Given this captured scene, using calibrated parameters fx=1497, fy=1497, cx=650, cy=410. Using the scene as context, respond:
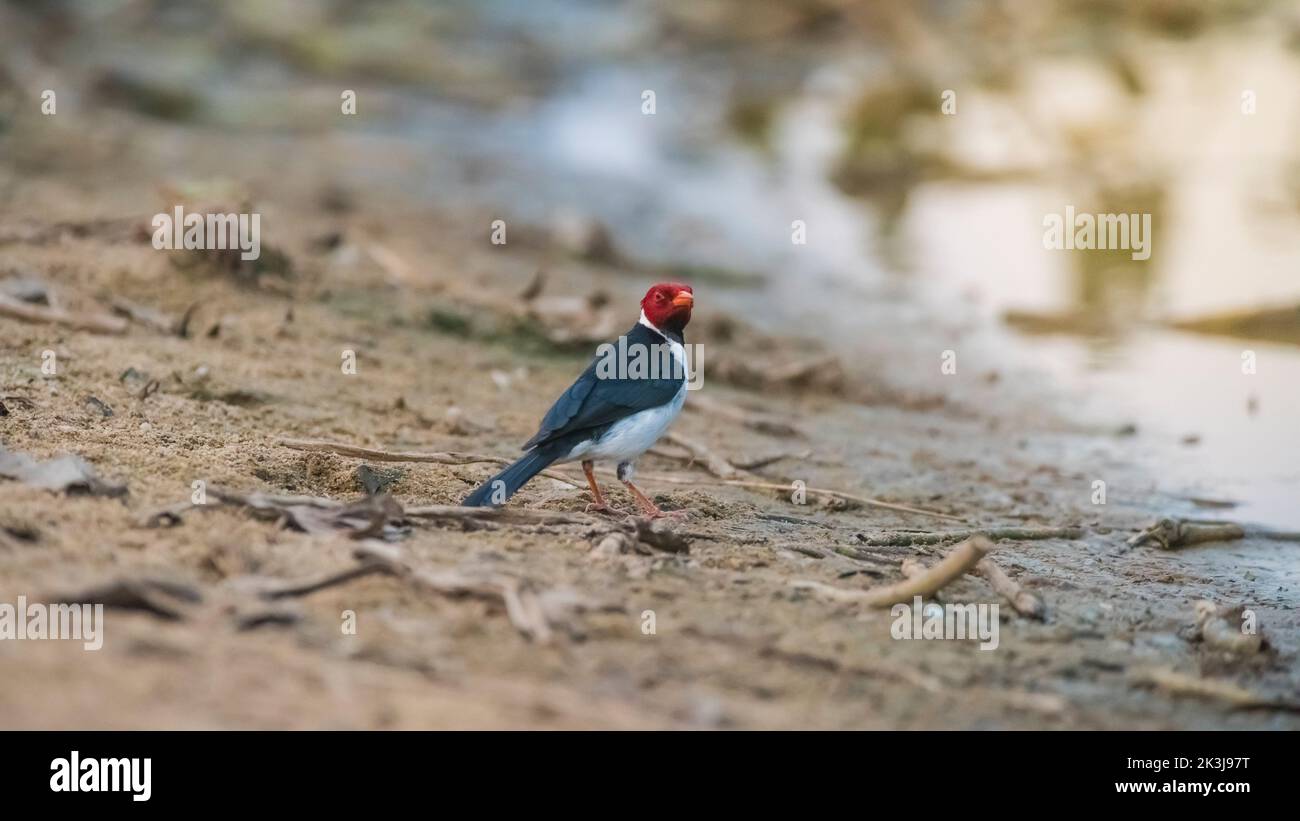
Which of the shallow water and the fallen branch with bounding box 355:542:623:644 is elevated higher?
the shallow water

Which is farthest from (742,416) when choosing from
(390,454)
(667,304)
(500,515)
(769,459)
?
(500,515)

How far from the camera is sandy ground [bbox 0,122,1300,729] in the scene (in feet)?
12.5

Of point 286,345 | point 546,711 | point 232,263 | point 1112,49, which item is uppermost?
point 1112,49

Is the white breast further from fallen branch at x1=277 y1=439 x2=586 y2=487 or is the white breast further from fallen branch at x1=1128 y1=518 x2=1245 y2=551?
fallen branch at x1=1128 y1=518 x2=1245 y2=551

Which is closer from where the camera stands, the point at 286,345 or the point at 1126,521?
the point at 1126,521

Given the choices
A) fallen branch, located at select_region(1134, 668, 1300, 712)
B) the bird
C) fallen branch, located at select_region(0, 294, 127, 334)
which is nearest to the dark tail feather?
the bird

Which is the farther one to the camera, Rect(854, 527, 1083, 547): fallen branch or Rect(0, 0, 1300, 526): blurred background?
Rect(0, 0, 1300, 526): blurred background

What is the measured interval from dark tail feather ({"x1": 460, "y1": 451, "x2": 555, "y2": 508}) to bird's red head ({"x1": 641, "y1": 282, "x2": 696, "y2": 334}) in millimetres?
1089

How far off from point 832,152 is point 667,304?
32.8ft

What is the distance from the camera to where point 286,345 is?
7293 millimetres

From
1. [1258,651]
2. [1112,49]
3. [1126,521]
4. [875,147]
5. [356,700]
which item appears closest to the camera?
[356,700]
